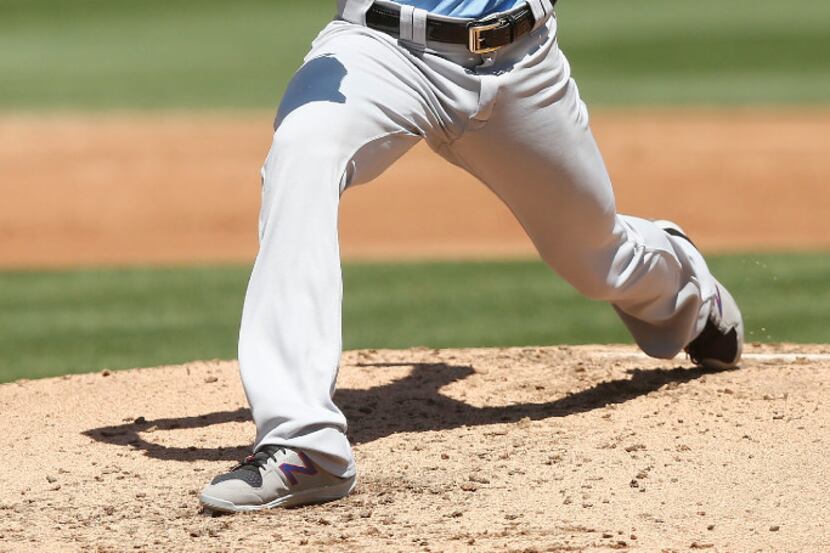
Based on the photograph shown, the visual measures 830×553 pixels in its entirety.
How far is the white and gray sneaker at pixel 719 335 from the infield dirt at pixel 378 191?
4.20 meters

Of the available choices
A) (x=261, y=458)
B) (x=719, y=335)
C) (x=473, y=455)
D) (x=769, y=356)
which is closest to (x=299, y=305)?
(x=261, y=458)

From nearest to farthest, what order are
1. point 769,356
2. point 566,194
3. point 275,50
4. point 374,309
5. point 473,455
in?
point 473,455 → point 566,194 → point 769,356 → point 374,309 → point 275,50

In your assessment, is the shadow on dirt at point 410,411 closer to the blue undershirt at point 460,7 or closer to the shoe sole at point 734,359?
the shoe sole at point 734,359

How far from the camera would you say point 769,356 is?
506 cm

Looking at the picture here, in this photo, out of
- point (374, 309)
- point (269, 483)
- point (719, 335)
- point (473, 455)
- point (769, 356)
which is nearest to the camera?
point (269, 483)

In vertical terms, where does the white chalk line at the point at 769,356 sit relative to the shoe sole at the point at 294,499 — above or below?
below

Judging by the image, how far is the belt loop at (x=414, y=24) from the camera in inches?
143

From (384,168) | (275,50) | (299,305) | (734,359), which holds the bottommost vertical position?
(275,50)

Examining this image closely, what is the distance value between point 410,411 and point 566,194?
0.88 metres

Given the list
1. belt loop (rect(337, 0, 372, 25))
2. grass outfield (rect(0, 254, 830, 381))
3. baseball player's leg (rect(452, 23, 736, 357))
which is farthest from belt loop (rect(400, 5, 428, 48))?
grass outfield (rect(0, 254, 830, 381))

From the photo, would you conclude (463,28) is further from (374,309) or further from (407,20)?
(374,309)


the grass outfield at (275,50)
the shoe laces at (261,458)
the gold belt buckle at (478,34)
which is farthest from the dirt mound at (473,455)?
the grass outfield at (275,50)

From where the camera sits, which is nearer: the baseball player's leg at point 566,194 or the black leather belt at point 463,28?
the black leather belt at point 463,28

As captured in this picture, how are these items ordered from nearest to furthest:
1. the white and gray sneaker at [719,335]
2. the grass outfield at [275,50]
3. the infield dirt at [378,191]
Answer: the white and gray sneaker at [719,335] → the infield dirt at [378,191] → the grass outfield at [275,50]
